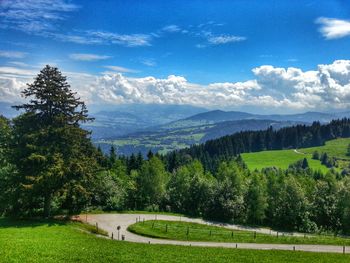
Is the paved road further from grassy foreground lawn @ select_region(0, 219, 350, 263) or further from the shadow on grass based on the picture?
the shadow on grass

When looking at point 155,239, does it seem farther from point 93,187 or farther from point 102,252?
point 93,187

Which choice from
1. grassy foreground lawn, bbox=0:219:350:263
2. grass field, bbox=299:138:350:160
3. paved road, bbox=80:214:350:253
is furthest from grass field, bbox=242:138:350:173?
grassy foreground lawn, bbox=0:219:350:263

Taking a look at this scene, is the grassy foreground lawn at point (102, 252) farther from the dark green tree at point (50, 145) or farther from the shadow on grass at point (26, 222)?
the dark green tree at point (50, 145)

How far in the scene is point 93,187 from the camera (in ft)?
167

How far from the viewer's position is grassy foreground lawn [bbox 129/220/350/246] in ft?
137

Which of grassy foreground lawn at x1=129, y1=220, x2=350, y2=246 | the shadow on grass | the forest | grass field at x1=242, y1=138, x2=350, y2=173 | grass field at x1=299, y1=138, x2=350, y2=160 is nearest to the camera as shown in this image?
the shadow on grass

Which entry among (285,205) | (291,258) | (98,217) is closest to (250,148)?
(285,205)

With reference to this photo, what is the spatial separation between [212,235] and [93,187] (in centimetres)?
1807

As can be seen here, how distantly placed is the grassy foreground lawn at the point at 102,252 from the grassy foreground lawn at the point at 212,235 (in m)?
6.84

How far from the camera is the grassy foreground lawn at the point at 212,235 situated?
137ft

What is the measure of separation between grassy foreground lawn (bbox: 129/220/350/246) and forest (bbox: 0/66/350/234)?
9.17 metres

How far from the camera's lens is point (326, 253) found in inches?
1380

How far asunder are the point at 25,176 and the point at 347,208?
4558 centimetres

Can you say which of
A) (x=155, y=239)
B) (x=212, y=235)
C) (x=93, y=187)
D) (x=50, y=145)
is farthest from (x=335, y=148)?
(x=50, y=145)
